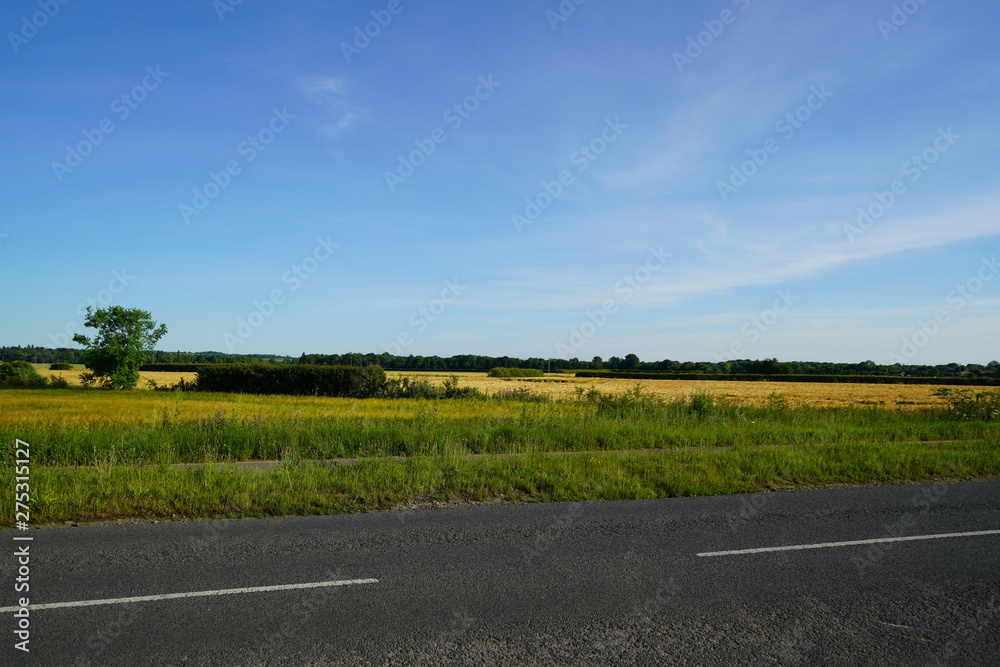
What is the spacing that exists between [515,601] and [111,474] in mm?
7879

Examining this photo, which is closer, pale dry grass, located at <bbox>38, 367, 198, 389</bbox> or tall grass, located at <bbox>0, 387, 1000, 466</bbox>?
tall grass, located at <bbox>0, 387, 1000, 466</bbox>

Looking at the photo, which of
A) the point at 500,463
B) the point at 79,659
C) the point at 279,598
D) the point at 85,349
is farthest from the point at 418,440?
the point at 85,349

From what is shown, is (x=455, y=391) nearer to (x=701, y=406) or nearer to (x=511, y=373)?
(x=701, y=406)

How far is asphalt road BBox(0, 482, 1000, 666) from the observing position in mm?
4422

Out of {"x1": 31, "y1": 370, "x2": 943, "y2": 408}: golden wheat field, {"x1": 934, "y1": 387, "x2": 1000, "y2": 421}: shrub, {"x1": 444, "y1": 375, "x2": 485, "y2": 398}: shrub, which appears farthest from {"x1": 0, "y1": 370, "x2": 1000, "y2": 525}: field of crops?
{"x1": 444, "y1": 375, "x2": 485, "y2": 398}: shrub

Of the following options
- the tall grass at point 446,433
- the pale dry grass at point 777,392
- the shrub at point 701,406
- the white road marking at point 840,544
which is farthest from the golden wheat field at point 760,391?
the white road marking at point 840,544

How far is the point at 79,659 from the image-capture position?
4191 millimetres

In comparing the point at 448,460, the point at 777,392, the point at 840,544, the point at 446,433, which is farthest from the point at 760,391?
the point at 840,544

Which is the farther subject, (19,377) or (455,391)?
(19,377)

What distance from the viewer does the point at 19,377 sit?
193 ft

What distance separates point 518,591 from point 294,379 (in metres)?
41.9

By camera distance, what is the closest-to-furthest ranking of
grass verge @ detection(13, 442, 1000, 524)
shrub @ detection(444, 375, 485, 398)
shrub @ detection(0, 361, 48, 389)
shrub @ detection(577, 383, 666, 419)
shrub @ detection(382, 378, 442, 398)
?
grass verge @ detection(13, 442, 1000, 524), shrub @ detection(577, 383, 666, 419), shrub @ detection(444, 375, 485, 398), shrub @ detection(382, 378, 442, 398), shrub @ detection(0, 361, 48, 389)

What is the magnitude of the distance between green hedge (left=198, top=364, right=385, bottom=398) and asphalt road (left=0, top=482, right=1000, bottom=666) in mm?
34023

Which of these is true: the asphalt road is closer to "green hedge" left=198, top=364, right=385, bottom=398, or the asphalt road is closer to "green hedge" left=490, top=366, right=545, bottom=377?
"green hedge" left=198, top=364, right=385, bottom=398
